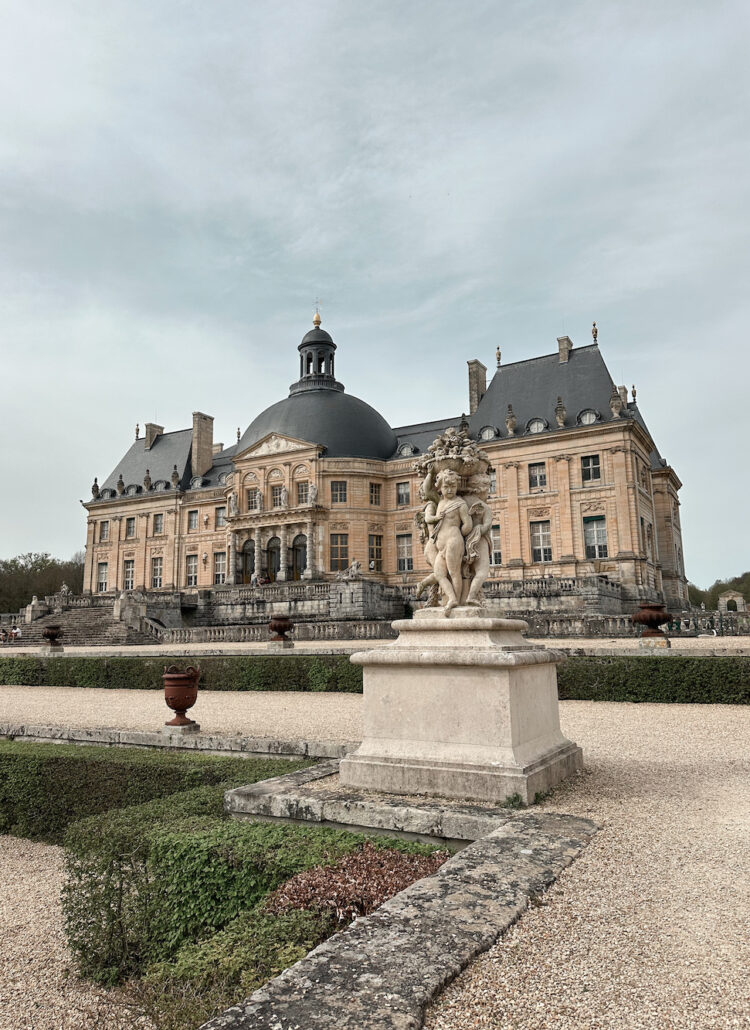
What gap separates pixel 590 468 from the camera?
35.9 meters

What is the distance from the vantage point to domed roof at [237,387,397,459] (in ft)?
142

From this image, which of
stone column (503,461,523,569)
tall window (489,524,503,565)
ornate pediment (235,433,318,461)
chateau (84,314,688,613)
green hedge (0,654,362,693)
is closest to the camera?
green hedge (0,654,362,693)

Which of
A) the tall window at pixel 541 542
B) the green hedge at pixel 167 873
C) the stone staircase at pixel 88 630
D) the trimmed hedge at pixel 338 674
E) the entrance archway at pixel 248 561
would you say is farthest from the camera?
the entrance archway at pixel 248 561

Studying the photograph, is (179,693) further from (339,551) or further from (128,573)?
(128,573)

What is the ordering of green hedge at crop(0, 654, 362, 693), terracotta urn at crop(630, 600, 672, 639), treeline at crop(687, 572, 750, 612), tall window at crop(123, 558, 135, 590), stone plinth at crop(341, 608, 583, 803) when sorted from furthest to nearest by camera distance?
treeline at crop(687, 572, 750, 612), tall window at crop(123, 558, 135, 590), green hedge at crop(0, 654, 362, 693), terracotta urn at crop(630, 600, 672, 639), stone plinth at crop(341, 608, 583, 803)

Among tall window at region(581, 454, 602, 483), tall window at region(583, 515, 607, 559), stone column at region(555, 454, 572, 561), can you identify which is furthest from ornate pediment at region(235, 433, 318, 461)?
tall window at region(583, 515, 607, 559)

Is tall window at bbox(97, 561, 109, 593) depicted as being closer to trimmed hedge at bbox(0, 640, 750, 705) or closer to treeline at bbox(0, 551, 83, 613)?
treeline at bbox(0, 551, 83, 613)

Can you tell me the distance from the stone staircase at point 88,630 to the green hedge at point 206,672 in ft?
27.9

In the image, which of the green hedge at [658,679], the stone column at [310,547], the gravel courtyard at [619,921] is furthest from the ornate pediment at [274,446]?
the gravel courtyard at [619,921]

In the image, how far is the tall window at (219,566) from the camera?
1829 inches

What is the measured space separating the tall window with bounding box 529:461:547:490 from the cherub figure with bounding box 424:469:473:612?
31994 mm

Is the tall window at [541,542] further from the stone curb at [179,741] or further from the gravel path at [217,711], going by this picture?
the stone curb at [179,741]

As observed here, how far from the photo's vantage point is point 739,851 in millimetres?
3848

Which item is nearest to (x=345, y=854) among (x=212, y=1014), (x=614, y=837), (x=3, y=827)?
(x=212, y=1014)
